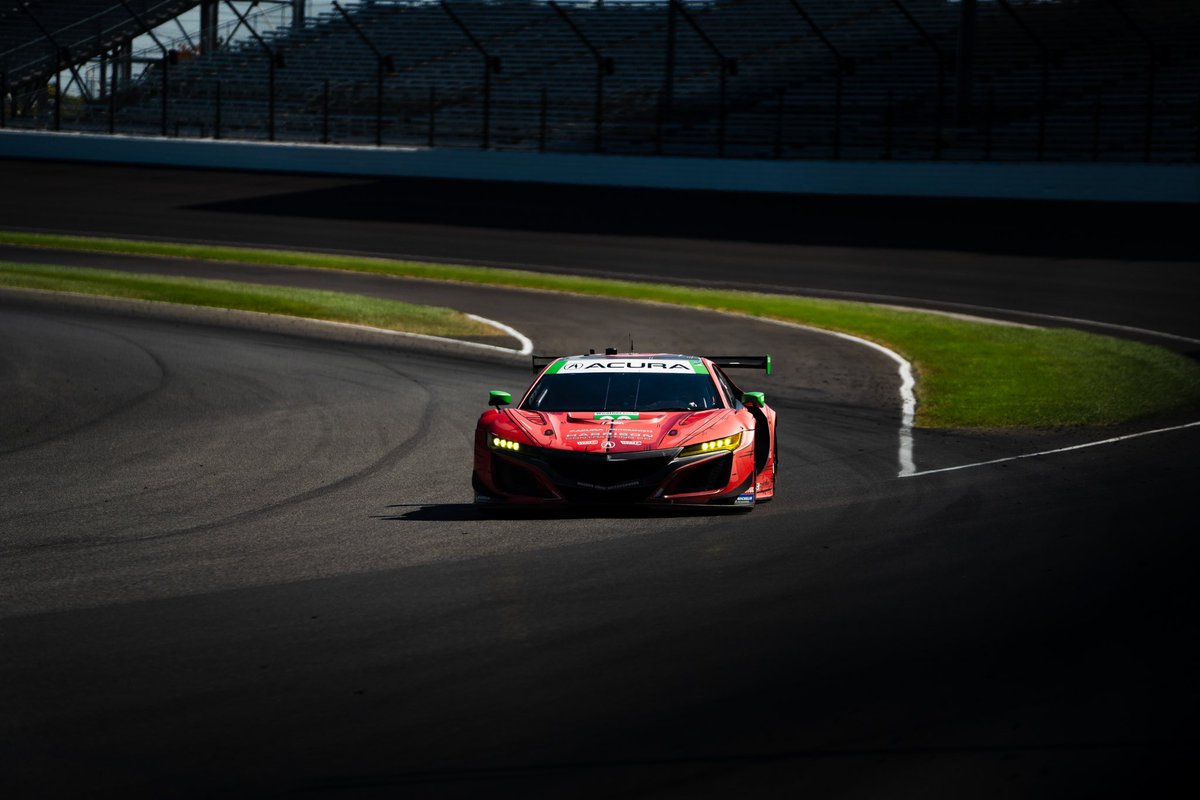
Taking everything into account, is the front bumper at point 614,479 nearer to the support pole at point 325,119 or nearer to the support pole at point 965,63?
the support pole at point 965,63

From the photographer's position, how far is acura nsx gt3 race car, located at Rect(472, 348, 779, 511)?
10656 mm

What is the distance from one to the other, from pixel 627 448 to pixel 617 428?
34cm

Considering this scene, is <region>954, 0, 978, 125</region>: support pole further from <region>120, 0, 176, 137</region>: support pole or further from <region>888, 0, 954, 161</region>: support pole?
<region>120, 0, 176, 137</region>: support pole

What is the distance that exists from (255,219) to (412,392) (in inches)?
979

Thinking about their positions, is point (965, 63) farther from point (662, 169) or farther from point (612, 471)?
point (612, 471)

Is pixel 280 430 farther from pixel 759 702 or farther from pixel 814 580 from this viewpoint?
pixel 759 702

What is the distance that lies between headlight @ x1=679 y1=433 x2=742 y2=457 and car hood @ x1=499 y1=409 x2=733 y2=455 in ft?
0.18

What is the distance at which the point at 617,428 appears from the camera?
11008 millimetres

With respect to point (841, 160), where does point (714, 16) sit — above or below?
above

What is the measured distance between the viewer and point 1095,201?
37.4 meters

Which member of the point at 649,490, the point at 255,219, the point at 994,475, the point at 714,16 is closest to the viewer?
the point at 649,490

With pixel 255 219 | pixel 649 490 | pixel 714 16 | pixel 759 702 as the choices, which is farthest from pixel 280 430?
pixel 714 16

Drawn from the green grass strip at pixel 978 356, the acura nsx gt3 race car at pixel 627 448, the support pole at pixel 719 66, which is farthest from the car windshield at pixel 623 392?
the support pole at pixel 719 66

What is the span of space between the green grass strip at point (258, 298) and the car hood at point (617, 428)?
39.8ft
